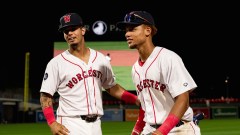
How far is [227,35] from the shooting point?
4112cm

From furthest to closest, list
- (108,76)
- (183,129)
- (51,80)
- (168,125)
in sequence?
(108,76) < (51,80) < (183,129) < (168,125)

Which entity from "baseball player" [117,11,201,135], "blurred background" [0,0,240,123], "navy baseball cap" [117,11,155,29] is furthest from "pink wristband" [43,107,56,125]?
"blurred background" [0,0,240,123]

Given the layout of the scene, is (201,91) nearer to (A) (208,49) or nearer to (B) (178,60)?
(A) (208,49)

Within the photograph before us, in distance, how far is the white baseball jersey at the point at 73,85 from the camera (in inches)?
173

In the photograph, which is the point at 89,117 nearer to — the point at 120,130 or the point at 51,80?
the point at 51,80

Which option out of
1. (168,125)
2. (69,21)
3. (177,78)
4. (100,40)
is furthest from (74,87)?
(100,40)

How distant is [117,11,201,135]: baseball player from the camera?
3301mm

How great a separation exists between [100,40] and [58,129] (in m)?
27.5

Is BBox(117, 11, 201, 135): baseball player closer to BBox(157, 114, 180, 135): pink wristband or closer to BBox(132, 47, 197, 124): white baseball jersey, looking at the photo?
BBox(132, 47, 197, 124): white baseball jersey

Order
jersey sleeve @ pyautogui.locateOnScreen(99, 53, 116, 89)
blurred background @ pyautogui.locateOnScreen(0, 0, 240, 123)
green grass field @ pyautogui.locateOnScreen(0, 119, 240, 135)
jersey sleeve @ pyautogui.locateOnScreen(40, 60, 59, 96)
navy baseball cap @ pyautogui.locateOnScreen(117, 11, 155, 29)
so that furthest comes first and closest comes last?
blurred background @ pyautogui.locateOnScreen(0, 0, 240, 123) < green grass field @ pyautogui.locateOnScreen(0, 119, 240, 135) < jersey sleeve @ pyautogui.locateOnScreen(99, 53, 116, 89) < jersey sleeve @ pyautogui.locateOnScreen(40, 60, 59, 96) < navy baseball cap @ pyautogui.locateOnScreen(117, 11, 155, 29)

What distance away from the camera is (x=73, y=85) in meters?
4.43

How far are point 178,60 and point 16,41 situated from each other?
36214mm

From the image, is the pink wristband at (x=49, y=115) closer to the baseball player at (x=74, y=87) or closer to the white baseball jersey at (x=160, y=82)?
the baseball player at (x=74, y=87)

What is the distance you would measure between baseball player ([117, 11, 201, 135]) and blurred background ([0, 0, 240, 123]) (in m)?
20.3
